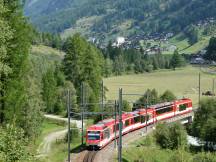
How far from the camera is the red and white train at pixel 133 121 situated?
58.0 meters

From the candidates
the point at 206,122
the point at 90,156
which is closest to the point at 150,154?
the point at 90,156

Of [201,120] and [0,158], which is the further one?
[201,120]

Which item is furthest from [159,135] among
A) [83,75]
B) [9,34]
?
[9,34]

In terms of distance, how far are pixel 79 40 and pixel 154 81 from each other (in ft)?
294

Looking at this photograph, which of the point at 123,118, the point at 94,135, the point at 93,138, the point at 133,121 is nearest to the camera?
the point at 93,138

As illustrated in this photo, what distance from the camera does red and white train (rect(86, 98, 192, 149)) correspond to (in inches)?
2285

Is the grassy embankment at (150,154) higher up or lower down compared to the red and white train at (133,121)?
lower down

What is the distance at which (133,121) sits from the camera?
237 ft

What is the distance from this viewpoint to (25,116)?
5403 centimetres

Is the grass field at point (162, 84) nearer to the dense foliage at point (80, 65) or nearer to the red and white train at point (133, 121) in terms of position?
the red and white train at point (133, 121)

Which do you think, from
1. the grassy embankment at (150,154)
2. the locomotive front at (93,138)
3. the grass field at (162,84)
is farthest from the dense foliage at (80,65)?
the grass field at (162,84)

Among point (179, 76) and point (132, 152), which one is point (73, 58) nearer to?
point (132, 152)

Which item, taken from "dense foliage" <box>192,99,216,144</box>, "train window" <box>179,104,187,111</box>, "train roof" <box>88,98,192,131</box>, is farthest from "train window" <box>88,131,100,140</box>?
"train window" <box>179,104,187,111</box>

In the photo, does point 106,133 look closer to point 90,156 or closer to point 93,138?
point 93,138
